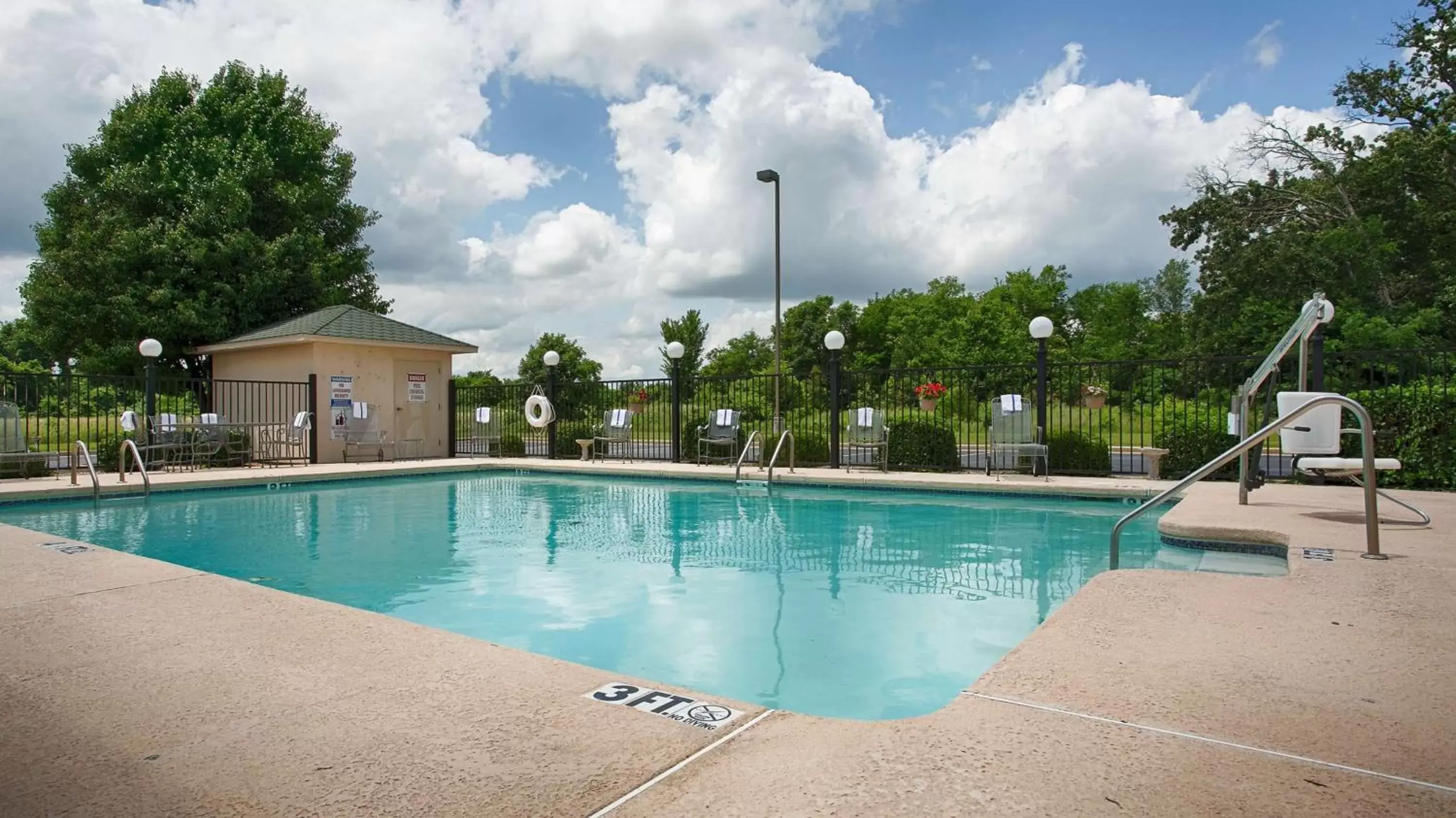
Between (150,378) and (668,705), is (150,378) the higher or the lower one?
the higher one

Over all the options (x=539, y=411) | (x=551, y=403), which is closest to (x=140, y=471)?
(x=539, y=411)

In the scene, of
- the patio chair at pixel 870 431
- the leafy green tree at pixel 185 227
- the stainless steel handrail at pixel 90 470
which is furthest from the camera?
the leafy green tree at pixel 185 227

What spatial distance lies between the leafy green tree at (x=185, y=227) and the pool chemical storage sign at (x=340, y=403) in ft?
16.6

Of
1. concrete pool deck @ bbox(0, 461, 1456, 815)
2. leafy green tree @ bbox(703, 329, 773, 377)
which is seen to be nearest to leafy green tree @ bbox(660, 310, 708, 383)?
leafy green tree @ bbox(703, 329, 773, 377)

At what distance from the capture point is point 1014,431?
10023 mm

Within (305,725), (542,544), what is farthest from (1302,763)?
(542,544)

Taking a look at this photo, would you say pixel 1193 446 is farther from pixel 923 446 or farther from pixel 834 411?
pixel 834 411

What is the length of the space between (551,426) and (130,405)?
11.5m

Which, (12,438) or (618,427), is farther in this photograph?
(618,427)

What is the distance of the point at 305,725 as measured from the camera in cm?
199

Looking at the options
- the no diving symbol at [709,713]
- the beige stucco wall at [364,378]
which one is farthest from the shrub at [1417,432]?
the beige stucco wall at [364,378]

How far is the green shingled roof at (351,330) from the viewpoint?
14469 mm

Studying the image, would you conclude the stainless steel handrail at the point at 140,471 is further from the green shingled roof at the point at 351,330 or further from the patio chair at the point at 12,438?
the green shingled roof at the point at 351,330

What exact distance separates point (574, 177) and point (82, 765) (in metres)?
11.5
